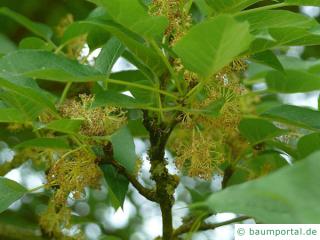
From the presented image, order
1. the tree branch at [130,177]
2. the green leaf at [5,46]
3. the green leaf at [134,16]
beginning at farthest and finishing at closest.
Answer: the green leaf at [5,46] → the tree branch at [130,177] → the green leaf at [134,16]

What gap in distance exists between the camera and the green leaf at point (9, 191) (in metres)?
1.23

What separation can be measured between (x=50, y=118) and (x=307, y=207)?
2.88 feet

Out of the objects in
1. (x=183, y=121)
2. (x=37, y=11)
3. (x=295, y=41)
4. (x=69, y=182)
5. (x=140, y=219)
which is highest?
(x=37, y=11)

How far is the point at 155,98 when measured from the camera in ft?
3.81

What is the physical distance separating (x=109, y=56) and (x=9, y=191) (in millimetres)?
332

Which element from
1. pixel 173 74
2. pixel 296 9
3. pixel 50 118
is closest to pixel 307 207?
pixel 173 74

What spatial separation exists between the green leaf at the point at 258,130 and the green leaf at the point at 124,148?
300mm

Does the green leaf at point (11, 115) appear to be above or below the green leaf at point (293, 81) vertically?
below

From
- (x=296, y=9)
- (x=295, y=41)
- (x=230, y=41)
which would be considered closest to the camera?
(x=230, y=41)

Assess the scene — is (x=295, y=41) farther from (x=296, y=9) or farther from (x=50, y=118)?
(x=296, y=9)

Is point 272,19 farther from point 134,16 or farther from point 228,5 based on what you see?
point 134,16

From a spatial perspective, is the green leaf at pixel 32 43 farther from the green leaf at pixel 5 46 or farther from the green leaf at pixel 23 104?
the green leaf at pixel 23 104

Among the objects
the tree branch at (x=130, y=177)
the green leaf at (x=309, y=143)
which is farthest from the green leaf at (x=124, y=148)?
the green leaf at (x=309, y=143)

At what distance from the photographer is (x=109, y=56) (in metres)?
1.23
